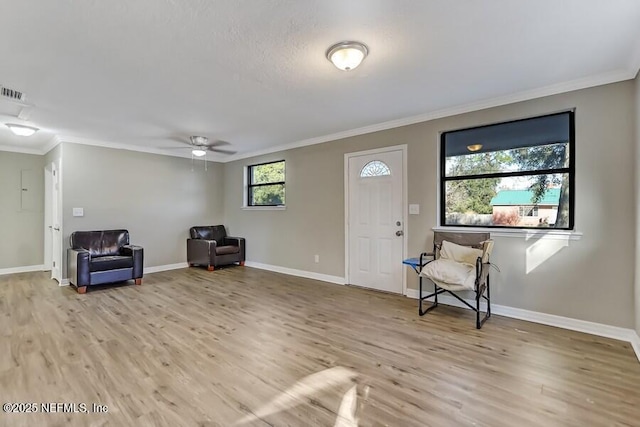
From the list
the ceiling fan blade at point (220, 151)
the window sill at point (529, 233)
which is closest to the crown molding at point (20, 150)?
the ceiling fan blade at point (220, 151)

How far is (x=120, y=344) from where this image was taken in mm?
2689

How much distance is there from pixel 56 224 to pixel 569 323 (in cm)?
721

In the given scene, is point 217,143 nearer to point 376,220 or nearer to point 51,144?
point 51,144

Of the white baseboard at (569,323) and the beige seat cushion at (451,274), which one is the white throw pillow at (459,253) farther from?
the white baseboard at (569,323)

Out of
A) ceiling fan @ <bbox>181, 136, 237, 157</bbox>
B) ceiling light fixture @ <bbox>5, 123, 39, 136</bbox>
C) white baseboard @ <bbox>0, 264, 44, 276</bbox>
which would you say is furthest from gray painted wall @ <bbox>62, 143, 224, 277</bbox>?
white baseboard @ <bbox>0, 264, 44, 276</bbox>

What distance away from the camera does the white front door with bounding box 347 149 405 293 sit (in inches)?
168

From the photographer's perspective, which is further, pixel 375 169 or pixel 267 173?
pixel 267 173

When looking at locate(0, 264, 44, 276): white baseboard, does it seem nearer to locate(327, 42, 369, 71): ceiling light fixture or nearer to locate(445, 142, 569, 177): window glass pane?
locate(327, 42, 369, 71): ceiling light fixture

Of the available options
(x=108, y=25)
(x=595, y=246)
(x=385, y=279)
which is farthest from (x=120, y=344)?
(x=595, y=246)

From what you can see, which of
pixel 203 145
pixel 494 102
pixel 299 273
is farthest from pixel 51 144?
pixel 494 102

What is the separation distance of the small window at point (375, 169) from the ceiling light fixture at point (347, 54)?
2137 mm

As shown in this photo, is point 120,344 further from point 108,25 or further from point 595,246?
point 595,246

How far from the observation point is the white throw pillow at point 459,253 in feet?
10.9

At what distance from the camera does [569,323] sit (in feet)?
9.86
